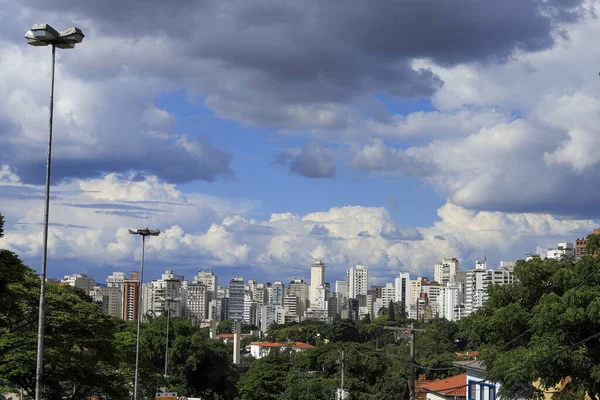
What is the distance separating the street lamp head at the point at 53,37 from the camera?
61.3 feet

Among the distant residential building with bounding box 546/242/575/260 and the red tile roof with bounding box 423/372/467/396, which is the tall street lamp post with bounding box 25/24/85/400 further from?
the red tile roof with bounding box 423/372/467/396

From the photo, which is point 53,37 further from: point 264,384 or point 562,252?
point 264,384

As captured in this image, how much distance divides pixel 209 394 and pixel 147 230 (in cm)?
4933

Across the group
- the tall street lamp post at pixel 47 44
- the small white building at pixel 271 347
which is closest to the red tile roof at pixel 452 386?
the tall street lamp post at pixel 47 44

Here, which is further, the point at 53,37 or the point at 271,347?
the point at 271,347

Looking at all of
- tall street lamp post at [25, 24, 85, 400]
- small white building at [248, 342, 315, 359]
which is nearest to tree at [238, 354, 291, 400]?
small white building at [248, 342, 315, 359]

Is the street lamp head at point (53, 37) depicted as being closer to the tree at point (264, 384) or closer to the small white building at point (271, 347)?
the tree at point (264, 384)

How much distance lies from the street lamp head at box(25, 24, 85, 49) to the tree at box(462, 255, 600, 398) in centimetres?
1683

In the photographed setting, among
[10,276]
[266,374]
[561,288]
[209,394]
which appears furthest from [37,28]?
[209,394]

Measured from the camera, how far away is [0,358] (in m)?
31.1

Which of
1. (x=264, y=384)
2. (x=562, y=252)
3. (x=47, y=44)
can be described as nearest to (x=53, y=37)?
(x=47, y=44)

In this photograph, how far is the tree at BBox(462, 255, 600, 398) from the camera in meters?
28.6

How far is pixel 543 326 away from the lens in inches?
1162

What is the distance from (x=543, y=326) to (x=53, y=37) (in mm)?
19217
